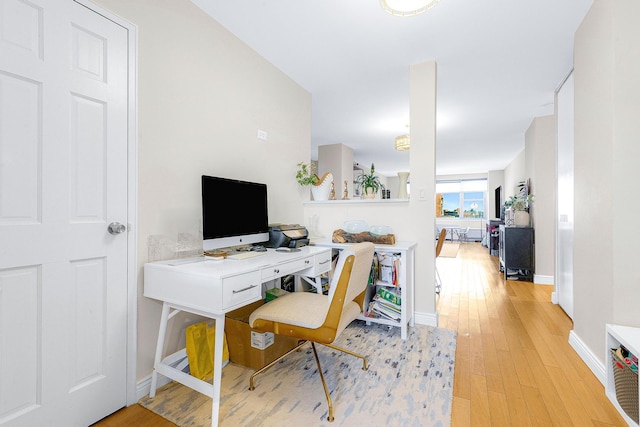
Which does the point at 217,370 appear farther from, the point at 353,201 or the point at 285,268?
the point at 353,201

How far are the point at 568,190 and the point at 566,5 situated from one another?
1657 millimetres

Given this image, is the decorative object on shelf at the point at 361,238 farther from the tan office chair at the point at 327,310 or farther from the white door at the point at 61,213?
the white door at the point at 61,213

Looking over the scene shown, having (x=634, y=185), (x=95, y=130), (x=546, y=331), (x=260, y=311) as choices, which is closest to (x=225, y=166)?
(x=95, y=130)

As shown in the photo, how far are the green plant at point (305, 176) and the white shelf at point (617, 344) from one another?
2489 millimetres

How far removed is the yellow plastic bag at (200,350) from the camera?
5.76 feet

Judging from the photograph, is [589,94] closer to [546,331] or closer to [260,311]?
[546,331]

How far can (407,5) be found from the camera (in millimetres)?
1740

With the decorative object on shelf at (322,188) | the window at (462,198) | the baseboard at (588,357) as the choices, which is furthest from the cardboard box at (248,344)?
the window at (462,198)

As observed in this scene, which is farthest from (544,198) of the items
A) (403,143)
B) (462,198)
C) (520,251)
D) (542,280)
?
(462,198)

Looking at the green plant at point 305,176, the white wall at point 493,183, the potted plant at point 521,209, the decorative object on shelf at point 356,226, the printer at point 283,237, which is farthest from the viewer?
A: the white wall at point 493,183

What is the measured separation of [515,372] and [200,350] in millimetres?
2025

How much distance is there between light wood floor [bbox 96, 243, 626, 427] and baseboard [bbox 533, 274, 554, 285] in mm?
799

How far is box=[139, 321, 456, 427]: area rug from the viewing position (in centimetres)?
147

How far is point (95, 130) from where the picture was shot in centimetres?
148
